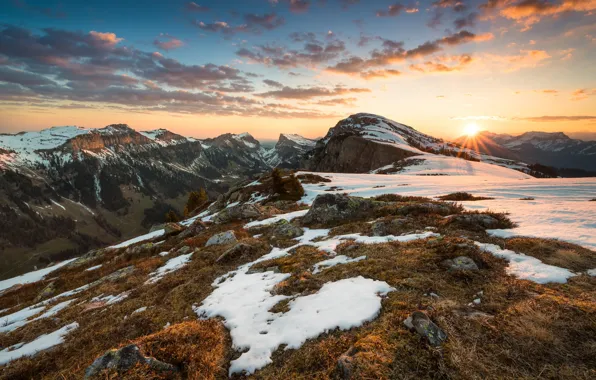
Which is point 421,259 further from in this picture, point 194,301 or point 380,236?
point 194,301

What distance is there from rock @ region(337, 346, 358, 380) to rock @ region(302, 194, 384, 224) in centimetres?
1423

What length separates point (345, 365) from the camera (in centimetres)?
469

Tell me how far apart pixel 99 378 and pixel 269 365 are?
328cm

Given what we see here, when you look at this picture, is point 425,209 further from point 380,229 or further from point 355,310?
→ point 355,310

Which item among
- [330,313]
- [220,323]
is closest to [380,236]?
[330,313]

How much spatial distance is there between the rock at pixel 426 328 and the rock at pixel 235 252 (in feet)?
34.8

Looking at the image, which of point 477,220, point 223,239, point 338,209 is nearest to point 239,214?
point 223,239

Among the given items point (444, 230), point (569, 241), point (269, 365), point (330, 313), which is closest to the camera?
point (269, 365)

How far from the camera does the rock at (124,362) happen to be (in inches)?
206

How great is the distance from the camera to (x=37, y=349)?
30.1ft

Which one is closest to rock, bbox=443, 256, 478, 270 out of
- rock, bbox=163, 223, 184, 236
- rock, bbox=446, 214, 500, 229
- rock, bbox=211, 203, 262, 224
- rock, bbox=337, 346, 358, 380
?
rock, bbox=337, 346, 358, 380

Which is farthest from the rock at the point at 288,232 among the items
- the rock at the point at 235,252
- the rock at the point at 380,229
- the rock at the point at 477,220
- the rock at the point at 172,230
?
the rock at the point at 172,230

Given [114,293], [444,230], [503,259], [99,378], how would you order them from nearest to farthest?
[99,378], [503,259], [444,230], [114,293]

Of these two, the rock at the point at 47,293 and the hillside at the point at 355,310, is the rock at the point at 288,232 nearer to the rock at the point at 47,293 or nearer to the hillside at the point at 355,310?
the hillside at the point at 355,310
